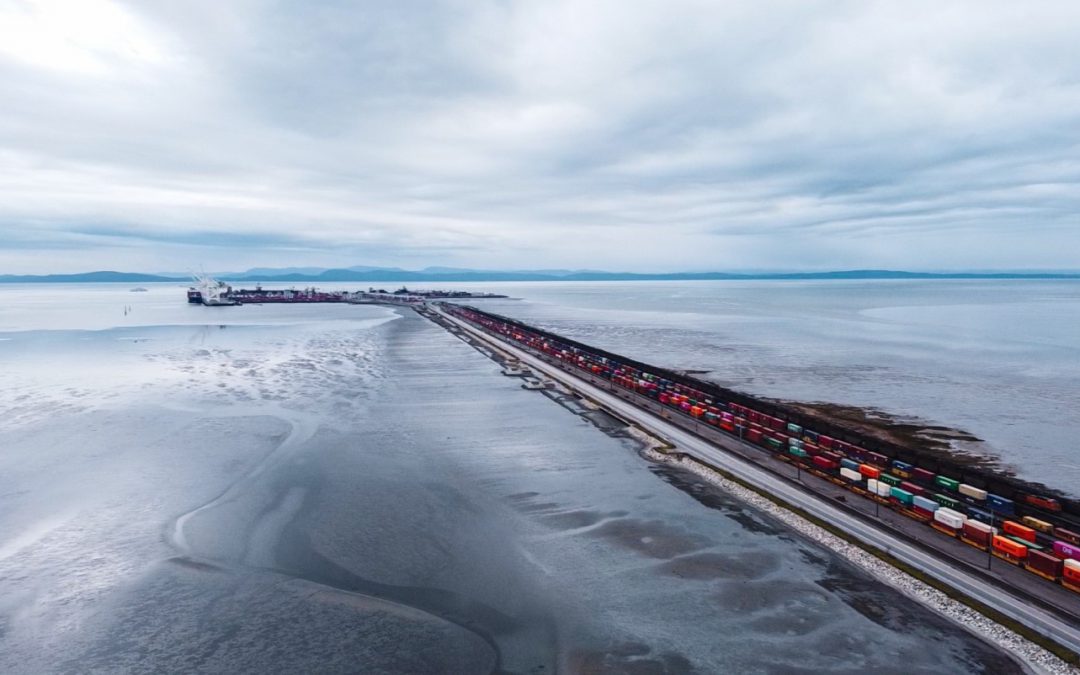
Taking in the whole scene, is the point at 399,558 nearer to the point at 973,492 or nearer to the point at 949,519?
the point at 949,519

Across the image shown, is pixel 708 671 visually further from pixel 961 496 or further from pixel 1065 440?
pixel 1065 440

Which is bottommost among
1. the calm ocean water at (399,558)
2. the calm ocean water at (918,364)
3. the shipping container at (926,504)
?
the calm ocean water at (399,558)

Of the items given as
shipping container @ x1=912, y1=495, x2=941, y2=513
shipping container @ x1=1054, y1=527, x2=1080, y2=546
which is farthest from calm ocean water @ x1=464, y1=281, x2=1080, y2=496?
shipping container @ x1=912, y1=495, x2=941, y2=513

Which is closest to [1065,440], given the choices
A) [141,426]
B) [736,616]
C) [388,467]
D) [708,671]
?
[736,616]

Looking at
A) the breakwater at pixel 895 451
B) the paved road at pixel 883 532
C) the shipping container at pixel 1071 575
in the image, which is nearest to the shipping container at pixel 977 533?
the paved road at pixel 883 532

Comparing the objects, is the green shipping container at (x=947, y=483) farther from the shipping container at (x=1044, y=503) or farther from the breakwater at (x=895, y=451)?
the shipping container at (x=1044, y=503)

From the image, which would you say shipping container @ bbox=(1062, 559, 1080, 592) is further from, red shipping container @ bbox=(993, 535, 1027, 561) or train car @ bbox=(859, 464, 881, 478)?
train car @ bbox=(859, 464, 881, 478)
